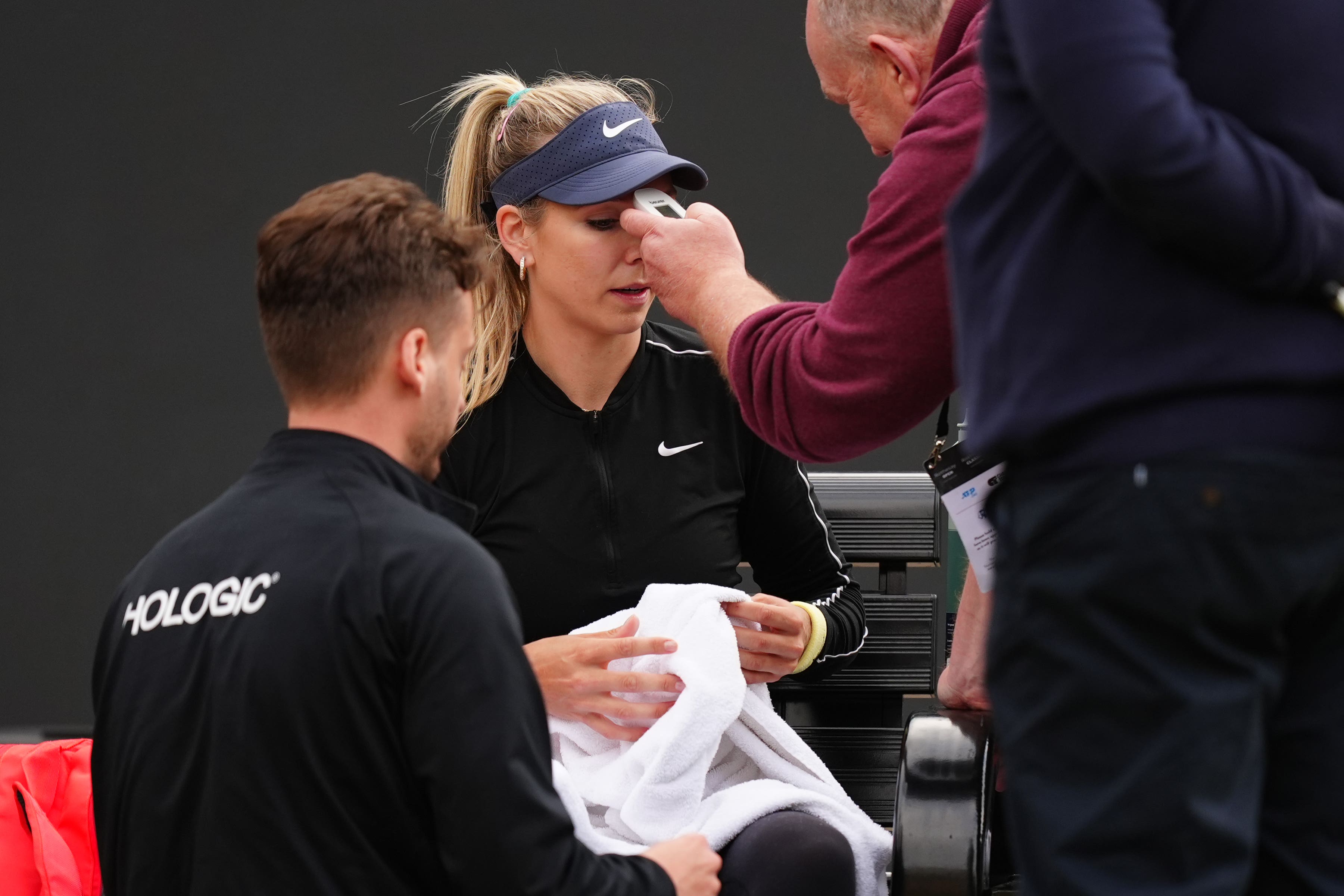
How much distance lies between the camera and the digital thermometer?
7.25 feet

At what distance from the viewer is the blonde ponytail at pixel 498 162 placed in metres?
2.35

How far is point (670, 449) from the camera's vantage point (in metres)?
2.32

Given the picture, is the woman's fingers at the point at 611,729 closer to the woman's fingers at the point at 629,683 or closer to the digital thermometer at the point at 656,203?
the woman's fingers at the point at 629,683

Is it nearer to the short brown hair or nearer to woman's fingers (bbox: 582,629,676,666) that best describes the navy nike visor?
woman's fingers (bbox: 582,629,676,666)

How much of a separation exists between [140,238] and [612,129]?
2.50 m

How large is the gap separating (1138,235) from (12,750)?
190 cm

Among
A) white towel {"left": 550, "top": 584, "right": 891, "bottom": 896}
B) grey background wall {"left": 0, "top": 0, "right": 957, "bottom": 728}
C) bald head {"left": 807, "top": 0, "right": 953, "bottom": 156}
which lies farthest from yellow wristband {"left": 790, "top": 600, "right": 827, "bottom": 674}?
grey background wall {"left": 0, "top": 0, "right": 957, "bottom": 728}

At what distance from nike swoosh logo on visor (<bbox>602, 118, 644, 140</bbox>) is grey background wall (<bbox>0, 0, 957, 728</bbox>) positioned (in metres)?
2.05

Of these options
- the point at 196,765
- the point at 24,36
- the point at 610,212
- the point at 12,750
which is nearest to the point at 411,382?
the point at 196,765

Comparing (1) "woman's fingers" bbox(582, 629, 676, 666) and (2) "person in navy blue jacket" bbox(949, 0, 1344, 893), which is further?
(1) "woman's fingers" bbox(582, 629, 676, 666)

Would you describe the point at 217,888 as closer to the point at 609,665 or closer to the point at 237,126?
the point at 609,665

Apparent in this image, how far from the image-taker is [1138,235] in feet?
3.29

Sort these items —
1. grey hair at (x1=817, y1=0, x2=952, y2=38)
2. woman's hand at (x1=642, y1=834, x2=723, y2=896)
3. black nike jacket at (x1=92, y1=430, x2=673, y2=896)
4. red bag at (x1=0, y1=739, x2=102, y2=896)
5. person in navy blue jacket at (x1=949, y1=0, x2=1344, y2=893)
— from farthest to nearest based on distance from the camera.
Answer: red bag at (x1=0, y1=739, x2=102, y2=896), grey hair at (x1=817, y1=0, x2=952, y2=38), woman's hand at (x1=642, y1=834, x2=723, y2=896), black nike jacket at (x1=92, y1=430, x2=673, y2=896), person in navy blue jacket at (x1=949, y1=0, x2=1344, y2=893)

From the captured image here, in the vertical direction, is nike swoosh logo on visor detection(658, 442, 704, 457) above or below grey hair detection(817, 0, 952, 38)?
below
